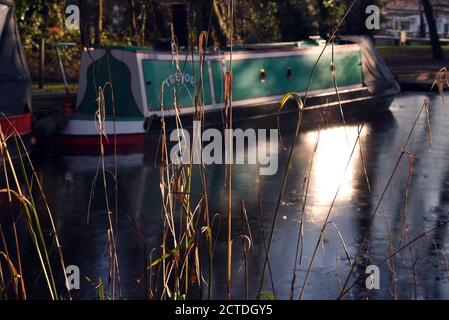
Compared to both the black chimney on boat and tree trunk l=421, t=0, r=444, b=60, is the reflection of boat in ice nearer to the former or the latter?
the black chimney on boat

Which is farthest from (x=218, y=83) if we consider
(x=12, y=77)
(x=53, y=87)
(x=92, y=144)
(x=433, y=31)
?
(x=433, y=31)

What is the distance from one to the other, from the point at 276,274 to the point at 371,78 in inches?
567

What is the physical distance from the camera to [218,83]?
17.1 meters

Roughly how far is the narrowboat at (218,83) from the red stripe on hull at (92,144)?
0.7 inches

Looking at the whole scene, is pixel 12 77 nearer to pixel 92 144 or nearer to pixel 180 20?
pixel 92 144

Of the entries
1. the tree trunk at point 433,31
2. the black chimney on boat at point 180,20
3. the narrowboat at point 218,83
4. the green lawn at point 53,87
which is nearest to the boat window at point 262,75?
the narrowboat at point 218,83

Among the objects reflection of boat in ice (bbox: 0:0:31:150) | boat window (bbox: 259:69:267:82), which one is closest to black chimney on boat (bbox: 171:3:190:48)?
boat window (bbox: 259:69:267:82)

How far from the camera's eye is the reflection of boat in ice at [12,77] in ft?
44.7

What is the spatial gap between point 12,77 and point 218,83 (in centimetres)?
449

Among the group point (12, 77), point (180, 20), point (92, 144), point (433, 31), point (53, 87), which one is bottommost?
point (92, 144)

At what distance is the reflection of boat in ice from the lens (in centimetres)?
1362

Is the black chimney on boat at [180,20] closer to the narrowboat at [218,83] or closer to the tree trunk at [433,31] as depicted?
the narrowboat at [218,83]

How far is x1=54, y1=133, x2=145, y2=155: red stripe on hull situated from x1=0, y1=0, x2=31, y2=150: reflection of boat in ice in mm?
1184

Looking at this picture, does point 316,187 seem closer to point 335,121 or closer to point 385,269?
point 385,269
